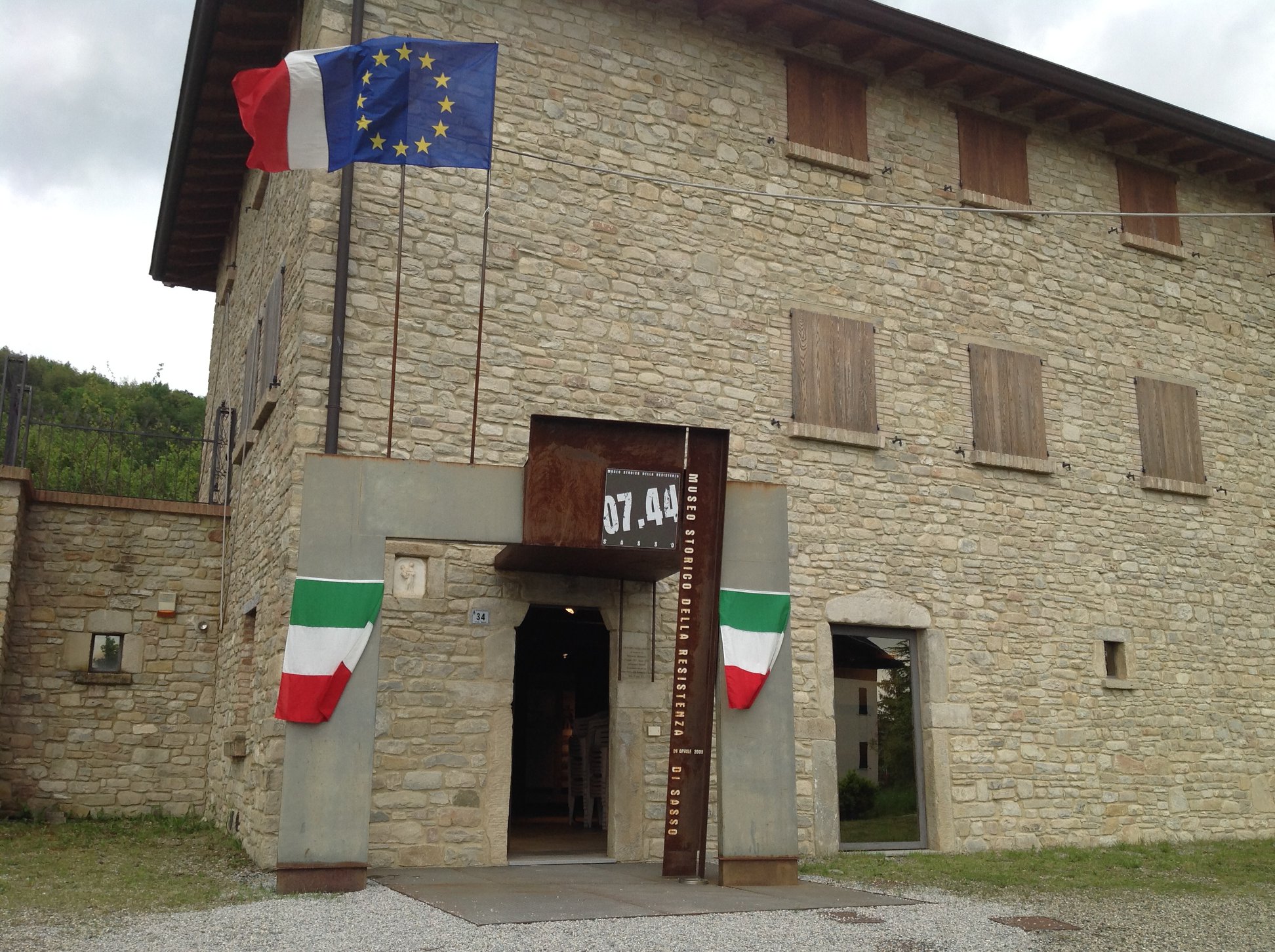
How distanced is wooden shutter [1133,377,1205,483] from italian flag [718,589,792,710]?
6.03m

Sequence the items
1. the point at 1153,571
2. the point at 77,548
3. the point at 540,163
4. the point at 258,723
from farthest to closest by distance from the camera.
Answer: the point at 1153,571
the point at 77,548
the point at 540,163
the point at 258,723

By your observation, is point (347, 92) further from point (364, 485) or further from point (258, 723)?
point (258, 723)

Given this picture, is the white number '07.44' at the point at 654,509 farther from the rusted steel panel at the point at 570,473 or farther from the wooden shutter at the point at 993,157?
the wooden shutter at the point at 993,157

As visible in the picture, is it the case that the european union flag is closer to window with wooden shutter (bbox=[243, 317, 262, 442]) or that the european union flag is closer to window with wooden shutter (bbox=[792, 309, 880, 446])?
window with wooden shutter (bbox=[243, 317, 262, 442])

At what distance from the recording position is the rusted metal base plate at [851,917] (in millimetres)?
5668

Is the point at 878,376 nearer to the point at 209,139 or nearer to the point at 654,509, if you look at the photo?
the point at 654,509

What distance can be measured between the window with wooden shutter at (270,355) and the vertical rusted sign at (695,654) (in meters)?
3.70

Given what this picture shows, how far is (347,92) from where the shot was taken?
7.62m

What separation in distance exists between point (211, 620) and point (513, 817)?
13.4 feet

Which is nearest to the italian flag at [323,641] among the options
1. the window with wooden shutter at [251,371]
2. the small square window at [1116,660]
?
the window with wooden shutter at [251,371]

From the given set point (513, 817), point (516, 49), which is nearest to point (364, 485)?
point (516, 49)

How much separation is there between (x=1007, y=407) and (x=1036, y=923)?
588 cm

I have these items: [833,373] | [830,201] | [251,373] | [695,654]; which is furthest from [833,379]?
[251,373]

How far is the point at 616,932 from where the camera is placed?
17.1 feet
